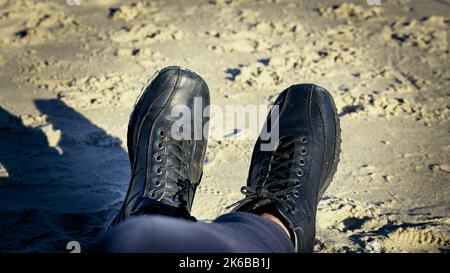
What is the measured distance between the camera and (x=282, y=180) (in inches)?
77.3

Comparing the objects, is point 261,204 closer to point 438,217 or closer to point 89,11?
point 438,217

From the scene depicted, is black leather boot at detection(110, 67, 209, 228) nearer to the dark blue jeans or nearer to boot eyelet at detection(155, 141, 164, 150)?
boot eyelet at detection(155, 141, 164, 150)

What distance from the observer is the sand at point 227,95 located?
80.4 inches

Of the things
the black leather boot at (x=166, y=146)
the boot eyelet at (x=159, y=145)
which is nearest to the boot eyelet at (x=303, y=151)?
the black leather boot at (x=166, y=146)

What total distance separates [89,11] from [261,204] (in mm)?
2876

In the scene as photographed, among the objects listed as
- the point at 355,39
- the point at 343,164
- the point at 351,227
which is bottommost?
the point at 351,227

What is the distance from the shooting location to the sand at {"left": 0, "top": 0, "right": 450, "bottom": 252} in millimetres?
2041

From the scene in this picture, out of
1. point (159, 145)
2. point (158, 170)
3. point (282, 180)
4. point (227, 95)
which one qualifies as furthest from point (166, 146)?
point (227, 95)

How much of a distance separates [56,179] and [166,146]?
59 cm

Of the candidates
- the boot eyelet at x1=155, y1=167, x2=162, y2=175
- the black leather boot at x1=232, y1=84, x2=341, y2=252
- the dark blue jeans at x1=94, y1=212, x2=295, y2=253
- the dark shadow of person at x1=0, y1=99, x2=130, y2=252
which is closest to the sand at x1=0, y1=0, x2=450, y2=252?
the dark shadow of person at x1=0, y1=99, x2=130, y2=252

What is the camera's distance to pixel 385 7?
12.8ft

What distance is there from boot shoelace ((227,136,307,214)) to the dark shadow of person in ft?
2.21
